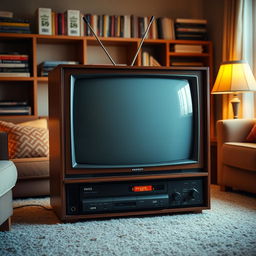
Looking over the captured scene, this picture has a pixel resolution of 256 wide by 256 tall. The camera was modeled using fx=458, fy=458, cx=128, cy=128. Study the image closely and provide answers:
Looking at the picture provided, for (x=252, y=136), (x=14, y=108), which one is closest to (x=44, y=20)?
(x=14, y=108)

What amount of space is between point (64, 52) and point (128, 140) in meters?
2.22

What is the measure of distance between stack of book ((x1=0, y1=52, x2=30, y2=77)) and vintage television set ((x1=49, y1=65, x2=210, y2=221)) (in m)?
1.58

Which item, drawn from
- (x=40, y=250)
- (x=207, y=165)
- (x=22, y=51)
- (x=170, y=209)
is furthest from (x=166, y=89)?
(x=22, y=51)

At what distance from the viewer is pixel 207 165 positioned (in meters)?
2.40

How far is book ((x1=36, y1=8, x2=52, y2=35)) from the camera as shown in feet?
13.0

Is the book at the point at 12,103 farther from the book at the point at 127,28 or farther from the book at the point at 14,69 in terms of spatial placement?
the book at the point at 127,28

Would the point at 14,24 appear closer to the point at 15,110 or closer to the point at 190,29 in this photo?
the point at 15,110

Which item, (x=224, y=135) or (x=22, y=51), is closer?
(x=224, y=135)

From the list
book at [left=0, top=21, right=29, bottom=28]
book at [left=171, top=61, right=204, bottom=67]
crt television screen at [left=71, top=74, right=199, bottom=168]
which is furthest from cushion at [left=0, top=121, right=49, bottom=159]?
book at [left=171, top=61, right=204, bottom=67]

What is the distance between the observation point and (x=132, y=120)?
90.4 inches

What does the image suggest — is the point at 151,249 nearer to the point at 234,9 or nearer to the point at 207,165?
the point at 207,165

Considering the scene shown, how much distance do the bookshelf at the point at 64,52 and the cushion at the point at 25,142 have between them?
0.63 m

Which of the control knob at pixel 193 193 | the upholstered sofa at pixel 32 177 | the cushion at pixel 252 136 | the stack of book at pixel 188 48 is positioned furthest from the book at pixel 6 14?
the control knob at pixel 193 193

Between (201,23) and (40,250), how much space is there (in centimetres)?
314
